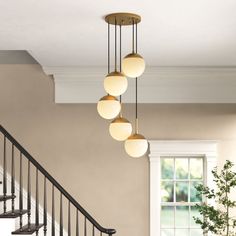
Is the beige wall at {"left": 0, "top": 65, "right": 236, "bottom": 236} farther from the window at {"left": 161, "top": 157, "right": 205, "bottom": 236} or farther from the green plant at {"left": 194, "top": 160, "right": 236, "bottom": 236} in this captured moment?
the green plant at {"left": 194, "top": 160, "right": 236, "bottom": 236}

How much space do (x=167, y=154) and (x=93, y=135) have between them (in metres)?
1.07

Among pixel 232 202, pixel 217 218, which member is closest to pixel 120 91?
pixel 217 218

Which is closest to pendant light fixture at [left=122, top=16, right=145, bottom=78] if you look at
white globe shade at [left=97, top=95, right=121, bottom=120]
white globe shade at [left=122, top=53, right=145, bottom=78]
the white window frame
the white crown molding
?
white globe shade at [left=122, top=53, right=145, bottom=78]

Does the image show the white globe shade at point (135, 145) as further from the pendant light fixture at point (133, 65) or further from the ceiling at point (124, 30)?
the ceiling at point (124, 30)

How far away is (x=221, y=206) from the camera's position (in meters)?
7.73

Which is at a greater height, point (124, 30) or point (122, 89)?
point (124, 30)

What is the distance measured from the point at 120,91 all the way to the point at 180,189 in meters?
3.82

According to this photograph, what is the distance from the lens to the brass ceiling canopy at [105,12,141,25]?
474 centimetres

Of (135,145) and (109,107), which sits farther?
(135,145)

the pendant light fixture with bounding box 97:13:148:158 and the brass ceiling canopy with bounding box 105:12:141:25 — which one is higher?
the brass ceiling canopy with bounding box 105:12:141:25

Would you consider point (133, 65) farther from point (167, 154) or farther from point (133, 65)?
point (167, 154)

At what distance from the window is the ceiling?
1.56m

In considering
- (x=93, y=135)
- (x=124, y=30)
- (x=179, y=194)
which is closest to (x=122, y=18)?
(x=124, y=30)

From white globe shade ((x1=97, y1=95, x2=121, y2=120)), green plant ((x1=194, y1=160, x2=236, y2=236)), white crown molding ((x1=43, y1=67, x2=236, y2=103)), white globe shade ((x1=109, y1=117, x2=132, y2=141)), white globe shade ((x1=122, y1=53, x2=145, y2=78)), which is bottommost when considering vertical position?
green plant ((x1=194, y1=160, x2=236, y2=236))
